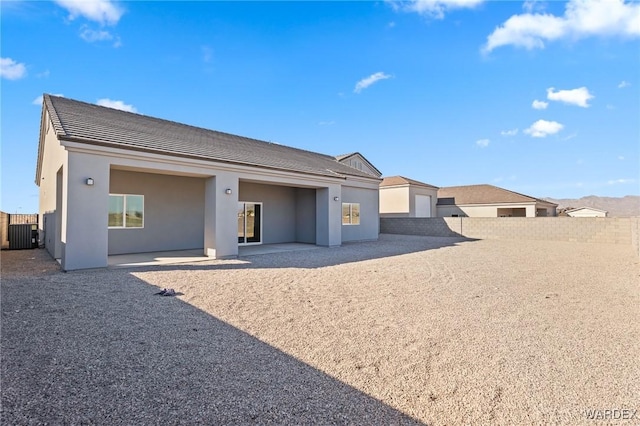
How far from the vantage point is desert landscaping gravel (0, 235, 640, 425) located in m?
2.65

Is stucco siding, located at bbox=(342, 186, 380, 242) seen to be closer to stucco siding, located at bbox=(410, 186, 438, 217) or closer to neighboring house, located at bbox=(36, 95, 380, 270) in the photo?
neighboring house, located at bbox=(36, 95, 380, 270)

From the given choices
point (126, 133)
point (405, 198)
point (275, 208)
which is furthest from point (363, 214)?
point (405, 198)

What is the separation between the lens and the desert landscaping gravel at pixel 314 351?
265cm

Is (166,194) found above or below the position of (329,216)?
above

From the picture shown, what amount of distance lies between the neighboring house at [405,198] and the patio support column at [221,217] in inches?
882

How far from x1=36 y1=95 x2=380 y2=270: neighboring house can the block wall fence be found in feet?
22.8

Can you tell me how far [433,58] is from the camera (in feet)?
47.9

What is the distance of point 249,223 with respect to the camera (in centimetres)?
1573

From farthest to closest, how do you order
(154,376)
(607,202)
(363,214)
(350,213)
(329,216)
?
(607,202) → (363,214) → (350,213) → (329,216) → (154,376)

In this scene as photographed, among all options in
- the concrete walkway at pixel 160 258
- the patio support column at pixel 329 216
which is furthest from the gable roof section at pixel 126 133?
the concrete walkway at pixel 160 258

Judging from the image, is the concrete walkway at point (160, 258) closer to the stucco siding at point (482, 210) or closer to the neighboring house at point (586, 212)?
the stucco siding at point (482, 210)

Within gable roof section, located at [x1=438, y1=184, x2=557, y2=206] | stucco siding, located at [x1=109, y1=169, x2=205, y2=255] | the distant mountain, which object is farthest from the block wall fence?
the distant mountain

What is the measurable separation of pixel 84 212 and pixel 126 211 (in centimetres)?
358

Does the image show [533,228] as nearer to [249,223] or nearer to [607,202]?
[249,223]
